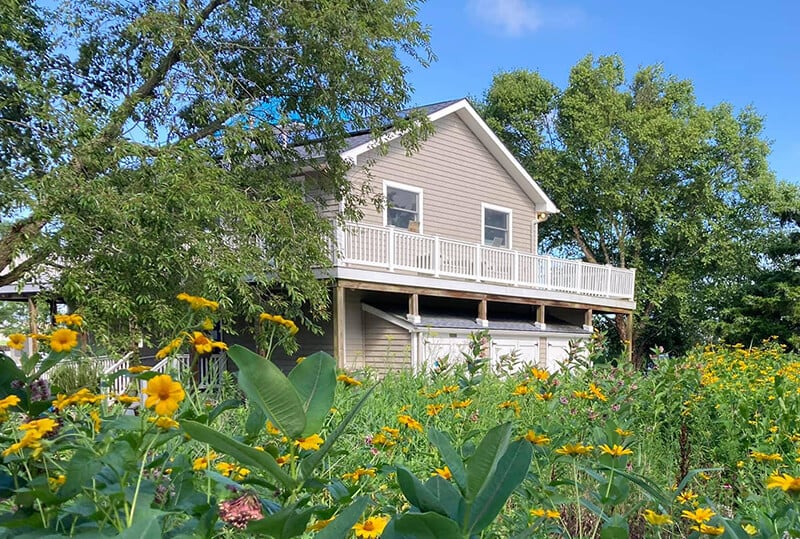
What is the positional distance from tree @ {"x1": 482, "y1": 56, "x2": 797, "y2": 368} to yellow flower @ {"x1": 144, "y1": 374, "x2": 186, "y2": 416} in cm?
2280

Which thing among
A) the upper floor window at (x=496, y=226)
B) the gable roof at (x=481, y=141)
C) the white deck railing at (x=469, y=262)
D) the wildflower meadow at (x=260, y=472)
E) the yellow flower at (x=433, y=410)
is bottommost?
the yellow flower at (x=433, y=410)

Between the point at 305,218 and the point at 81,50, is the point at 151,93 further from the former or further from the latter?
the point at 305,218

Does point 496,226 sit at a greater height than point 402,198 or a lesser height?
lesser

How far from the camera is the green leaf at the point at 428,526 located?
0.56 m

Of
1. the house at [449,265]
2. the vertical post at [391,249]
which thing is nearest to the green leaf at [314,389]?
the house at [449,265]

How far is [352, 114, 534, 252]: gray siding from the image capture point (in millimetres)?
13953

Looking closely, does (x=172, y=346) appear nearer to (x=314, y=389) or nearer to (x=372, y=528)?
(x=372, y=528)

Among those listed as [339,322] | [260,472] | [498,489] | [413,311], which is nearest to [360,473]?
[260,472]

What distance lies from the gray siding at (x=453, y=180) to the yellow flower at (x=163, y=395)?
12.4 meters

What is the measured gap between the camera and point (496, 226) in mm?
16250

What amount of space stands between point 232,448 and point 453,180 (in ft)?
48.3

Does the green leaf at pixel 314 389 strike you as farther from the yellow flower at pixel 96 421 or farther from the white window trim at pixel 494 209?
the white window trim at pixel 494 209

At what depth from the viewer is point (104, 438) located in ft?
3.31

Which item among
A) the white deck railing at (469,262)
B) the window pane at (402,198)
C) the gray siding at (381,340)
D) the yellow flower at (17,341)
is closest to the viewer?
the yellow flower at (17,341)
